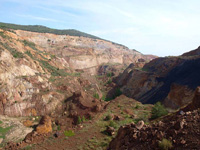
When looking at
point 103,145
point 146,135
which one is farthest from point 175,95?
point 146,135

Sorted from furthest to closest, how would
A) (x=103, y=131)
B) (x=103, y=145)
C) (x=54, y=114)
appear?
(x=54, y=114) < (x=103, y=131) < (x=103, y=145)

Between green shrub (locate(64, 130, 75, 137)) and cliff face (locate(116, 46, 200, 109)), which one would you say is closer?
green shrub (locate(64, 130, 75, 137))

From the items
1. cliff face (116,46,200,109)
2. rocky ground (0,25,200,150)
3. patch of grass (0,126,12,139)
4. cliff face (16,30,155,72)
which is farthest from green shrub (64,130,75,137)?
cliff face (16,30,155,72)

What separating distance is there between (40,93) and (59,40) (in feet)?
192

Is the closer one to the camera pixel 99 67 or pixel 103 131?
pixel 103 131

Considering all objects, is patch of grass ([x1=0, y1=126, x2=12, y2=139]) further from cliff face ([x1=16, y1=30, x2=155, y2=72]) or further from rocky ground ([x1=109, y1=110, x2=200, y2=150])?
cliff face ([x1=16, y1=30, x2=155, y2=72])

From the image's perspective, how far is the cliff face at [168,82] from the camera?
23938mm

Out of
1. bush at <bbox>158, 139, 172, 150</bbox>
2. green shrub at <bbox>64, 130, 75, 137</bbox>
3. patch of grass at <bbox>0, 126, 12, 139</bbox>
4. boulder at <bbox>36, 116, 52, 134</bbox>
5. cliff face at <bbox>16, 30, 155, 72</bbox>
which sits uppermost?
cliff face at <bbox>16, 30, 155, 72</bbox>

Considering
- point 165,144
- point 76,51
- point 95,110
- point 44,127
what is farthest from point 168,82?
point 76,51

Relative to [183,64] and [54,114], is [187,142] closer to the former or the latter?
[54,114]

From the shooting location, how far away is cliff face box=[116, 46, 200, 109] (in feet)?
78.5

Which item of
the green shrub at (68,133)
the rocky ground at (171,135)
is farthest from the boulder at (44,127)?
the rocky ground at (171,135)

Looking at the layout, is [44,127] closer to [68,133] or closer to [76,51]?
[68,133]

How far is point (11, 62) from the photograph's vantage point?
26.0 meters
